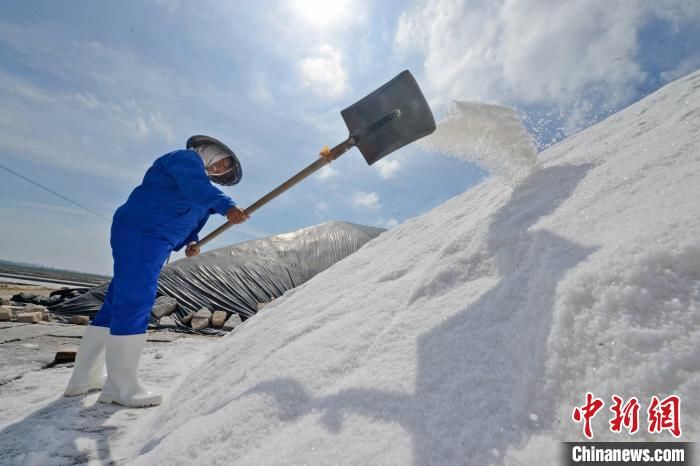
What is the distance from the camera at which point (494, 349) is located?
28.3 inches

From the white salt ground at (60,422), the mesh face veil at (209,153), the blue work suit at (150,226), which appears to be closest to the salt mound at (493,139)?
the blue work suit at (150,226)

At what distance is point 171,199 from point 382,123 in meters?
1.44

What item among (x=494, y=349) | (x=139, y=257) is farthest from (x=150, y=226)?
(x=494, y=349)

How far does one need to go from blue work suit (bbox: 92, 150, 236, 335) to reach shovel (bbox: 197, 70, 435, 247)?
1.40 ft

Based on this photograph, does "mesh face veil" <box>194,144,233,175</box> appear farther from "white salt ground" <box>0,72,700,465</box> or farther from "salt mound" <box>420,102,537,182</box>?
"salt mound" <box>420,102,537,182</box>

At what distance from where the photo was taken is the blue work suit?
5.69ft

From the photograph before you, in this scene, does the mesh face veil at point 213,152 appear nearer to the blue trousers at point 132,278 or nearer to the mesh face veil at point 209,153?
the mesh face veil at point 209,153

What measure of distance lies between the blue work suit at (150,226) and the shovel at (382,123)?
1.40 feet

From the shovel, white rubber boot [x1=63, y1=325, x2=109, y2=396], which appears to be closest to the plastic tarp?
white rubber boot [x1=63, y1=325, x2=109, y2=396]

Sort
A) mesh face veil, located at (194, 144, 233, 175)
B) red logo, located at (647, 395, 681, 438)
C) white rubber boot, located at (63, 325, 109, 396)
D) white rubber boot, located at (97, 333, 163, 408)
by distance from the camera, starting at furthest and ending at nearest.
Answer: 1. mesh face veil, located at (194, 144, 233, 175)
2. white rubber boot, located at (63, 325, 109, 396)
3. white rubber boot, located at (97, 333, 163, 408)
4. red logo, located at (647, 395, 681, 438)

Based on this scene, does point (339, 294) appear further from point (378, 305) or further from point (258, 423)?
point (258, 423)

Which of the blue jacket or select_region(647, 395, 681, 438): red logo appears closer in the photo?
select_region(647, 395, 681, 438): red logo

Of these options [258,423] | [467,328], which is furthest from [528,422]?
[258,423]

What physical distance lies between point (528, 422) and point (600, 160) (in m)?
1.34
